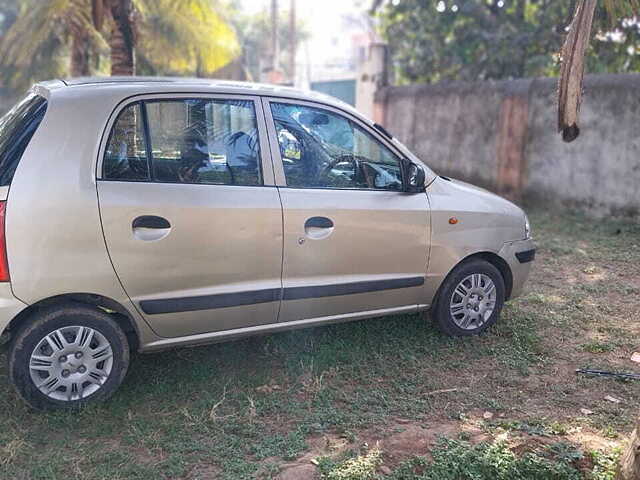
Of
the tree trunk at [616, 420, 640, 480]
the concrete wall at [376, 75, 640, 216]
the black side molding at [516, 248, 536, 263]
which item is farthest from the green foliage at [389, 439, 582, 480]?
the concrete wall at [376, 75, 640, 216]

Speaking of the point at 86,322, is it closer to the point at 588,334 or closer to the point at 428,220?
the point at 428,220

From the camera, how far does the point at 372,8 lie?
13.1 metres

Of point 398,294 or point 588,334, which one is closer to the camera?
point 398,294

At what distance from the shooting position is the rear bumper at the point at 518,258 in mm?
4762

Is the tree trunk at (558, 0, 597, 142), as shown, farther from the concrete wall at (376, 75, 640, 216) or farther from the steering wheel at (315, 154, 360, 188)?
the concrete wall at (376, 75, 640, 216)

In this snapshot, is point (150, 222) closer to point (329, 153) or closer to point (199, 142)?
point (199, 142)

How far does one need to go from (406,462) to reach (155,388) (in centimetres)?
160

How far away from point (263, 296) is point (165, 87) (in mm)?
1354

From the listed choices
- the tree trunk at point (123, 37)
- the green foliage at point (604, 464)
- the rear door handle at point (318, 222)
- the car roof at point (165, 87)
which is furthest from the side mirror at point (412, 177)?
the tree trunk at point (123, 37)

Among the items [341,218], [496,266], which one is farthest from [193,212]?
[496,266]

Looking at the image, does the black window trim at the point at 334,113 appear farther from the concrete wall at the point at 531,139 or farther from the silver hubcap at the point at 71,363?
the concrete wall at the point at 531,139

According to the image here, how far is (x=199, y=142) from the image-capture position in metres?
3.81

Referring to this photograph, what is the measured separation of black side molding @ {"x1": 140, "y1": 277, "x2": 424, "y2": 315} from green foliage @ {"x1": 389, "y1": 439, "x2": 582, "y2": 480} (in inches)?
49.4

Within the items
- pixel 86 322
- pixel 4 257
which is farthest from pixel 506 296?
pixel 4 257
